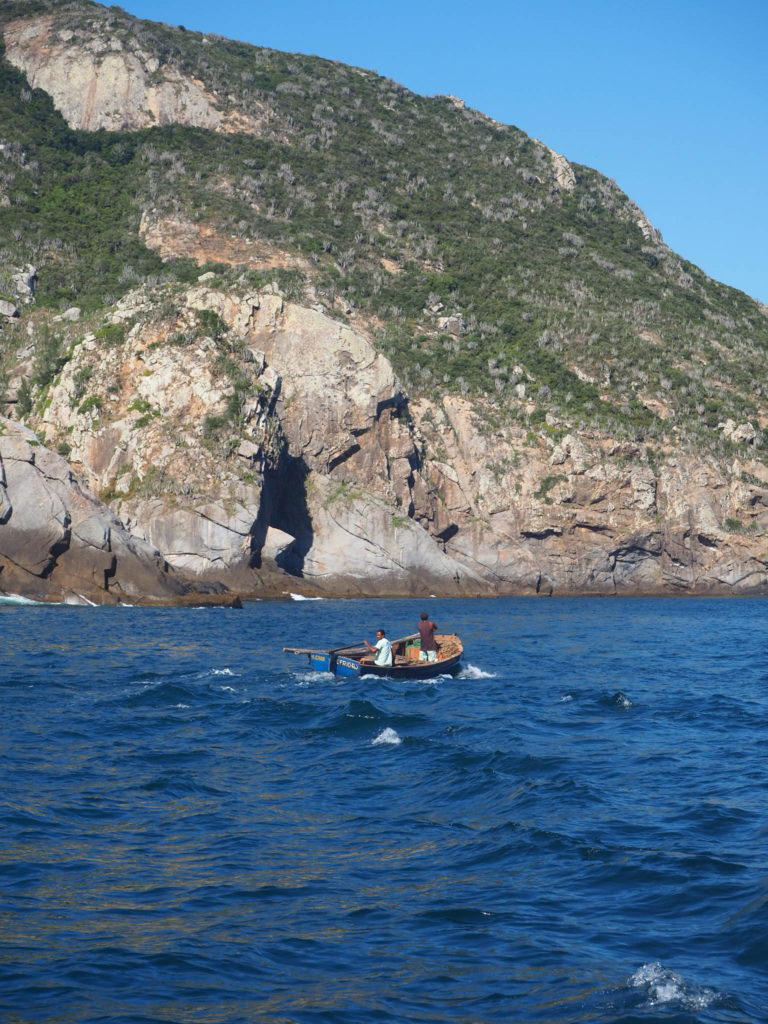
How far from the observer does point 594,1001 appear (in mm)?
9867

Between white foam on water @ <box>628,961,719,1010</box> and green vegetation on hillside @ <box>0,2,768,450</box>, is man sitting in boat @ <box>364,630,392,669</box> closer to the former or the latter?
white foam on water @ <box>628,961,719,1010</box>

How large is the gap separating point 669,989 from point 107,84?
119150 mm

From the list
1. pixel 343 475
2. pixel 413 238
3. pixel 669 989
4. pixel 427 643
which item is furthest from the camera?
pixel 413 238

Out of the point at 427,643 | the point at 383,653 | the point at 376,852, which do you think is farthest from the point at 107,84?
the point at 376,852

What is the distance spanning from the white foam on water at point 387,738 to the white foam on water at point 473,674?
34.4 feet

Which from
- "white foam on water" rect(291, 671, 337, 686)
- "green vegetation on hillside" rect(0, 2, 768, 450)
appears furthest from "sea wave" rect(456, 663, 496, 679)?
"green vegetation on hillside" rect(0, 2, 768, 450)

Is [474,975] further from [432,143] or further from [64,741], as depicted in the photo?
[432,143]

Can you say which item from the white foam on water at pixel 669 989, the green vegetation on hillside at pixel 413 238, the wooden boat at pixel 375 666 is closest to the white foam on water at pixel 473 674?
the wooden boat at pixel 375 666

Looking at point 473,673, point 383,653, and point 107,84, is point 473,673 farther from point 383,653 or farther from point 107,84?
point 107,84

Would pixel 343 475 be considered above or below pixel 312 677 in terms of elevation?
above

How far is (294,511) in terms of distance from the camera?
2800 inches

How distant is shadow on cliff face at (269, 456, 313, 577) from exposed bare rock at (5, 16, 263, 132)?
5851 cm

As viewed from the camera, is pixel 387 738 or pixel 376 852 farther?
pixel 387 738

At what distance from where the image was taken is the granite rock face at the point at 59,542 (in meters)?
52.4
